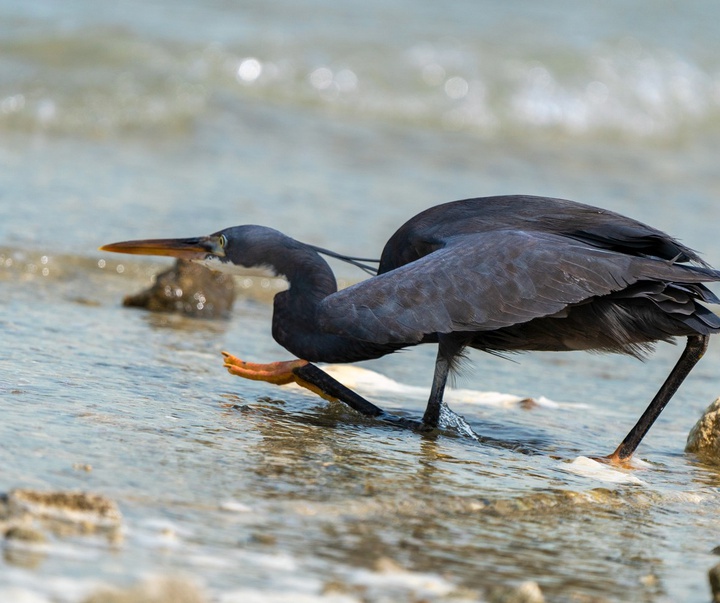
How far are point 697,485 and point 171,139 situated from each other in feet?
29.3

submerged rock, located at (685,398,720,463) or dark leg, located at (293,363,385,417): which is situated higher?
submerged rock, located at (685,398,720,463)

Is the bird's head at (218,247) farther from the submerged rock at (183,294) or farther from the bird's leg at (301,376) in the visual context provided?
the submerged rock at (183,294)

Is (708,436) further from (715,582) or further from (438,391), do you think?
(715,582)

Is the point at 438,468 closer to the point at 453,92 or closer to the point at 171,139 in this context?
the point at 171,139

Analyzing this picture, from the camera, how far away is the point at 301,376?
5.06 m

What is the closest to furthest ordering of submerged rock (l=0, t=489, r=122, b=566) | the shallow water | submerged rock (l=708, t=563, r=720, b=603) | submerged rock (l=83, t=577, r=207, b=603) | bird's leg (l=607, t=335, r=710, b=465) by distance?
submerged rock (l=83, t=577, r=207, b=603)
submerged rock (l=0, t=489, r=122, b=566)
submerged rock (l=708, t=563, r=720, b=603)
the shallow water
bird's leg (l=607, t=335, r=710, b=465)

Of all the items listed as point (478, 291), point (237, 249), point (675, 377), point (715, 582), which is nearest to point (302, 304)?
point (237, 249)

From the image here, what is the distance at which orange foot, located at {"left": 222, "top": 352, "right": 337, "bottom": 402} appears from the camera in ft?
16.6

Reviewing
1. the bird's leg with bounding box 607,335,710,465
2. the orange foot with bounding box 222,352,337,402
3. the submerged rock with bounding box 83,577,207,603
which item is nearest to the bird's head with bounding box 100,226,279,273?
the orange foot with bounding box 222,352,337,402

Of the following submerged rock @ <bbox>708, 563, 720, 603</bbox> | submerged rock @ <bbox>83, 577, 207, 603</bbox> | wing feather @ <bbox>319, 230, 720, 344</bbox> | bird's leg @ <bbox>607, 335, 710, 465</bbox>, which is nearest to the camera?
submerged rock @ <bbox>83, 577, 207, 603</bbox>

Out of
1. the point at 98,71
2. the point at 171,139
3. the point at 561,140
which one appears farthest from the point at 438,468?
the point at 561,140

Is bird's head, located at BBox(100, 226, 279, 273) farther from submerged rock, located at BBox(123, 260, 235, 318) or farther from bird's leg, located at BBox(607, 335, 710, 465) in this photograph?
bird's leg, located at BBox(607, 335, 710, 465)

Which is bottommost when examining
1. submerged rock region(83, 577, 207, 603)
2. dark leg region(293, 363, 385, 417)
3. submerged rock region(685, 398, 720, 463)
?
submerged rock region(83, 577, 207, 603)

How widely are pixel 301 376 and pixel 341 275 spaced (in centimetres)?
353
